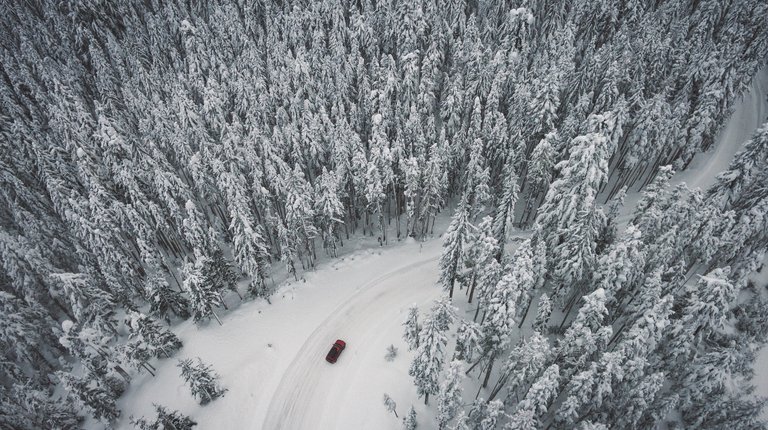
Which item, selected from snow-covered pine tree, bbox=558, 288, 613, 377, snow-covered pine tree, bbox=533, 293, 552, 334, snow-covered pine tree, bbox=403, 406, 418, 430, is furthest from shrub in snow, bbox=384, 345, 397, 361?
snow-covered pine tree, bbox=558, 288, 613, 377

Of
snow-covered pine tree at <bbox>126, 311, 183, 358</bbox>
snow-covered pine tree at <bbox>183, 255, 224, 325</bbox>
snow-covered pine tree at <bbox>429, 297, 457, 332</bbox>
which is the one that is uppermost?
snow-covered pine tree at <bbox>429, 297, 457, 332</bbox>

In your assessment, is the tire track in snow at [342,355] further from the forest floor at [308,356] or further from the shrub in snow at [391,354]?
the shrub in snow at [391,354]

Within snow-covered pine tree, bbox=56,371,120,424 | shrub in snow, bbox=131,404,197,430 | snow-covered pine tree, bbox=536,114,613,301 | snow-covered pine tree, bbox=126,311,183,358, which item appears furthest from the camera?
snow-covered pine tree, bbox=126,311,183,358

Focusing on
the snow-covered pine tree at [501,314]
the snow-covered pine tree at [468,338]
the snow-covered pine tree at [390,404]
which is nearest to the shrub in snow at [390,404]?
the snow-covered pine tree at [390,404]

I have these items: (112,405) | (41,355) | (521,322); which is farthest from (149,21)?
(521,322)

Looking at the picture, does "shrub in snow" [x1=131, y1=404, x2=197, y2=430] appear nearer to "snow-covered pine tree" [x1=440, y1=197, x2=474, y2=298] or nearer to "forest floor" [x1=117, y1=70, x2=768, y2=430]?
"forest floor" [x1=117, y1=70, x2=768, y2=430]

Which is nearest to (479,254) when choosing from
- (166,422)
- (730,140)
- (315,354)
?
(315,354)

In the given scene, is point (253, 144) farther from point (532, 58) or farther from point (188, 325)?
point (532, 58)
